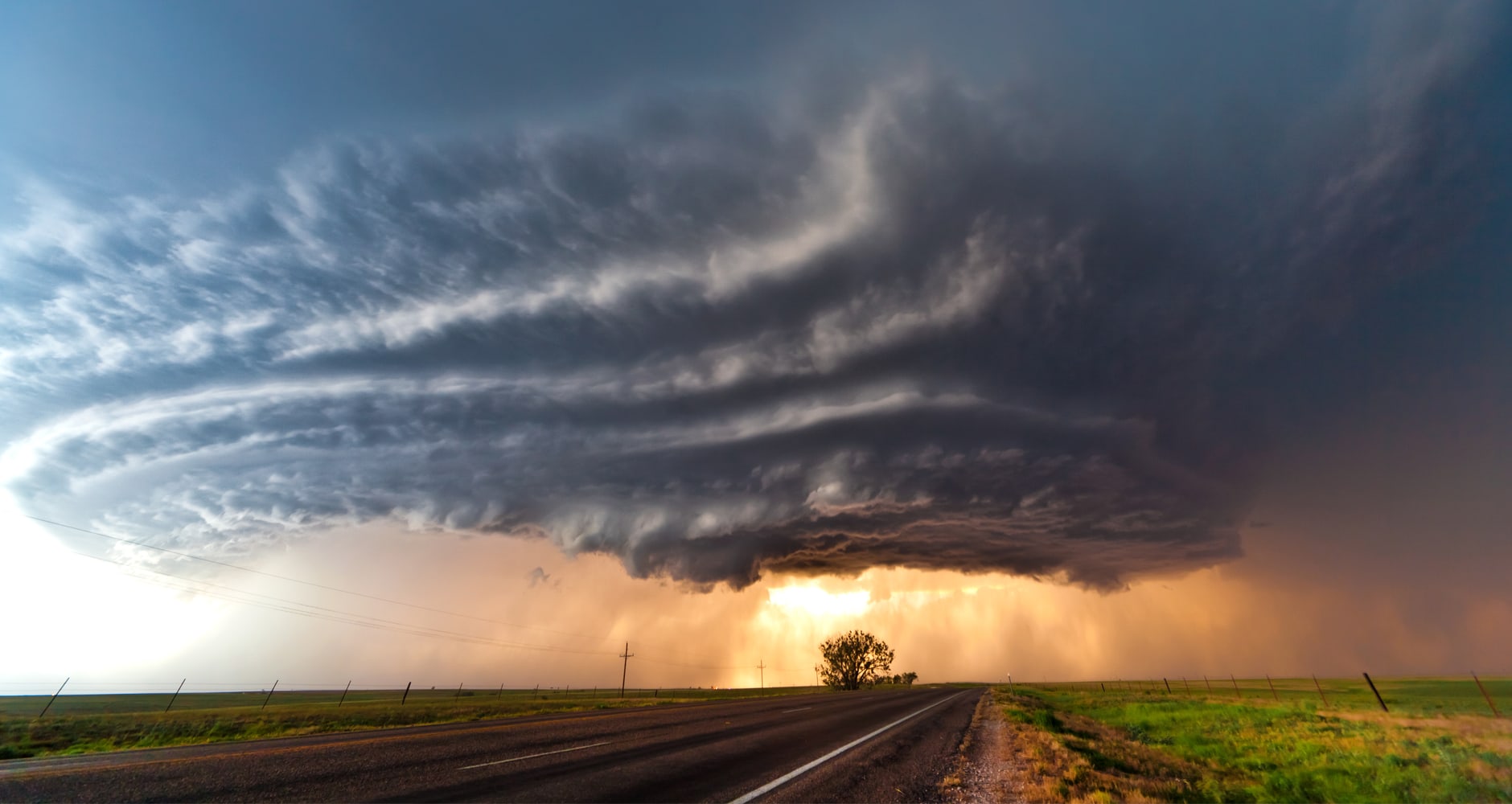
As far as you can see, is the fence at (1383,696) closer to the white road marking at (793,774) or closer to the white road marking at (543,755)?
the white road marking at (793,774)

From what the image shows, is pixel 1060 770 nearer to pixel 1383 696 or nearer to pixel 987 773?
pixel 987 773

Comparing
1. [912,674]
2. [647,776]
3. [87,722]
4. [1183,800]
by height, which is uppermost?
[912,674]

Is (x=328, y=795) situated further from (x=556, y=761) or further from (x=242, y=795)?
(x=556, y=761)

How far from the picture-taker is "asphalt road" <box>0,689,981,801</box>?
407 inches

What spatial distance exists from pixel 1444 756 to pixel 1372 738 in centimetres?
572

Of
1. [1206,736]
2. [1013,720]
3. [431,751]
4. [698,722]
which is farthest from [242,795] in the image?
[1206,736]

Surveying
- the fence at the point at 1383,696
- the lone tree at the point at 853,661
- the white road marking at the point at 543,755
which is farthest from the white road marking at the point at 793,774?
the lone tree at the point at 853,661

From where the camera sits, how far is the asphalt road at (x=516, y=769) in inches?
407

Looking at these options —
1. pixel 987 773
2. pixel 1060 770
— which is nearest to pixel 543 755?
pixel 987 773

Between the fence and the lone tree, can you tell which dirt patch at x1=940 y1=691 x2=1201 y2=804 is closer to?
the fence

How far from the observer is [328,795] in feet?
32.7

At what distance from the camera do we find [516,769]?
12492mm

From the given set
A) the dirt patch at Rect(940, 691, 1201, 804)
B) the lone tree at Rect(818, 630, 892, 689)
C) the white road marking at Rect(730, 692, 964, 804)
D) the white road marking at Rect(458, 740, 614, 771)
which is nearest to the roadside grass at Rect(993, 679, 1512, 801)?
the dirt patch at Rect(940, 691, 1201, 804)

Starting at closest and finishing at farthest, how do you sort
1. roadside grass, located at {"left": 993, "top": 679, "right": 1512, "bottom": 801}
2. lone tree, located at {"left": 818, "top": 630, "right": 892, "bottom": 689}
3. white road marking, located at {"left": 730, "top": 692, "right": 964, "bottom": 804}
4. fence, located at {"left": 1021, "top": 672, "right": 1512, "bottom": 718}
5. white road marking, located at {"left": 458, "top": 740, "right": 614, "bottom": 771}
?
white road marking, located at {"left": 730, "top": 692, "right": 964, "bottom": 804}
white road marking, located at {"left": 458, "top": 740, "right": 614, "bottom": 771}
roadside grass, located at {"left": 993, "top": 679, "right": 1512, "bottom": 801}
fence, located at {"left": 1021, "top": 672, "right": 1512, "bottom": 718}
lone tree, located at {"left": 818, "top": 630, "right": 892, "bottom": 689}
